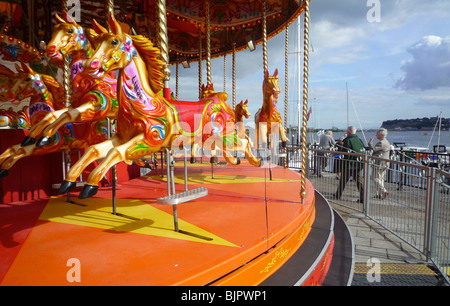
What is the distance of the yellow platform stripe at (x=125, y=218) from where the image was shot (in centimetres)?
270

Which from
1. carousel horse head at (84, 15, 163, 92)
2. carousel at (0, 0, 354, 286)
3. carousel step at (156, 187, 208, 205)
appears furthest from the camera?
carousel horse head at (84, 15, 163, 92)

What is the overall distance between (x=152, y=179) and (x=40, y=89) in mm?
2625

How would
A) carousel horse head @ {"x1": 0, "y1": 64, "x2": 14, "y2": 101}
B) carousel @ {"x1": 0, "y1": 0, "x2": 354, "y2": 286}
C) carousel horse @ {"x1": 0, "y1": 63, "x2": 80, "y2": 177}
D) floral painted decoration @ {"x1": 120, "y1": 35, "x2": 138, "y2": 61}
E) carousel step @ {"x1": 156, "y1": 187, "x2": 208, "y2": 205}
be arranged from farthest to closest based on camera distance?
carousel horse head @ {"x1": 0, "y1": 64, "x2": 14, "y2": 101}
carousel horse @ {"x1": 0, "y1": 63, "x2": 80, "y2": 177}
floral painted decoration @ {"x1": 120, "y1": 35, "x2": 138, "y2": 61}
carousel step @ {"x1": 156, "y1": 187, "x2": 208, "y2": 205}
carousel @ {"x1": 0, "y1": 0, "x2": 354, "y2": 286}

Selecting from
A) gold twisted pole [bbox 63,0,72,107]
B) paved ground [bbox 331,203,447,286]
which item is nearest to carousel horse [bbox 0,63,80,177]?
gold twisted pole [bbox 63,0,72,107]

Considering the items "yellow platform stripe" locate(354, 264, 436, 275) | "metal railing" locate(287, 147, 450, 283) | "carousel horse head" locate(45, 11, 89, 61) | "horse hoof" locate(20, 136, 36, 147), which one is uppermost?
"carousel horse head" locate(45, 11, 89, 61)

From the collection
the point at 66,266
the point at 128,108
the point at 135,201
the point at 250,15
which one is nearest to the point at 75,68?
the point at 128,108

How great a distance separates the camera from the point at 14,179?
4121 millimetres

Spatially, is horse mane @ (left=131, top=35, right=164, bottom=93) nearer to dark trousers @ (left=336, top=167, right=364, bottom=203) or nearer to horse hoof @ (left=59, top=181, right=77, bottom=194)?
horse hoof @ (left=59, top=181, right=77, bottom=194)

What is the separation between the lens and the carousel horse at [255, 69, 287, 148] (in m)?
5.98

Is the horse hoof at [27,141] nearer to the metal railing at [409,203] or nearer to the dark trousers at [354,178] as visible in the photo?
the metal railing at [409,203]

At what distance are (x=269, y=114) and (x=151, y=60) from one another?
142 inches

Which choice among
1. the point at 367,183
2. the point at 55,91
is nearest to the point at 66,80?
the point at 55,91

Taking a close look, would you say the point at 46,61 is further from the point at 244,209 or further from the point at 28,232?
the point at 244,209
